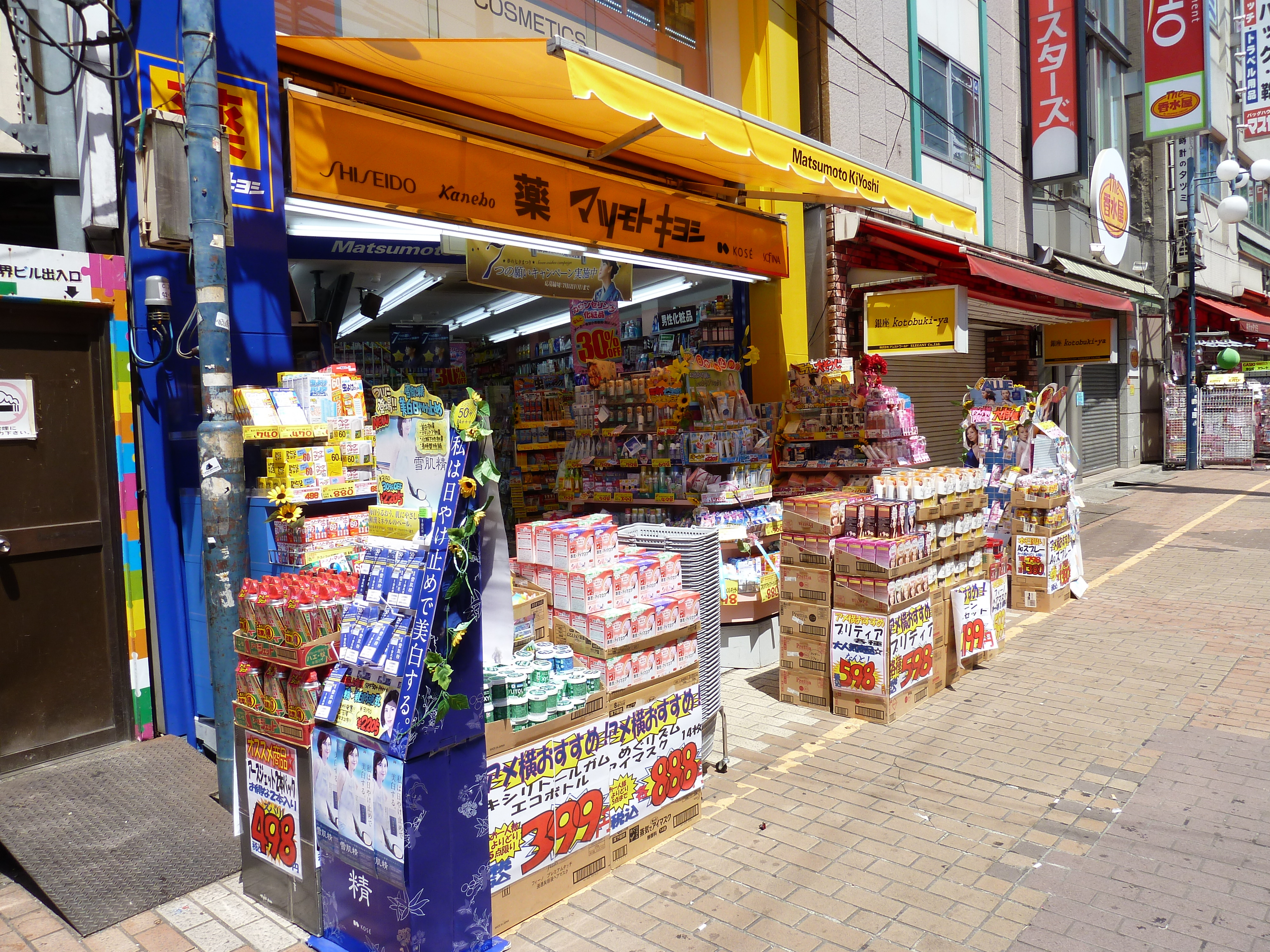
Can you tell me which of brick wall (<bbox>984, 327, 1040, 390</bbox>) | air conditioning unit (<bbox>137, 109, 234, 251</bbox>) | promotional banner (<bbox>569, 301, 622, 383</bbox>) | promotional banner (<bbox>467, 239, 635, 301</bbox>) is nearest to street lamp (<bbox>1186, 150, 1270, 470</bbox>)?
brick wall (<bbox>984, 327, 1040, 390</bbox>)

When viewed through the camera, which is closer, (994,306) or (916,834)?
(916,834)

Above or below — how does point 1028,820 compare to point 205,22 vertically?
below

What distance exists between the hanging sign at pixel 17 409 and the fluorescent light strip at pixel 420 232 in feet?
5.55

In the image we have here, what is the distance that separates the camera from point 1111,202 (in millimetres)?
17828

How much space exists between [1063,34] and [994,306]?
508cm

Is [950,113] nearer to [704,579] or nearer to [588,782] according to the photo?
[704,579]

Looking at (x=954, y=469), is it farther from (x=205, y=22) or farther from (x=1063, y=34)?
(x=1063, y=34)

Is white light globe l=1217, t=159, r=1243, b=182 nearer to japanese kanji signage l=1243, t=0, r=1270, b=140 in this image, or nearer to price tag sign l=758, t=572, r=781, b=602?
japanese kanji signage l=1243, t=0, r=1270, b=140

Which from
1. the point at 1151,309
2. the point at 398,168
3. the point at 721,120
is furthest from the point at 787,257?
the point at 1151,309

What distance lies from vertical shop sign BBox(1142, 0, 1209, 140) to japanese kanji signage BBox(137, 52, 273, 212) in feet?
Result: 58.6

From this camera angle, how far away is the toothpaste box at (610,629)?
12.5 feet

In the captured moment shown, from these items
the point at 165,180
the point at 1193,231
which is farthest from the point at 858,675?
the point at 1193,231

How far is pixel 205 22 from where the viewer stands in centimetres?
385

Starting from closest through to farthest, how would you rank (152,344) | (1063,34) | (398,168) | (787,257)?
(152,344) → (398,168) → (787,257) → (1063,34)
